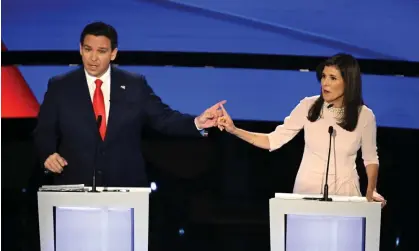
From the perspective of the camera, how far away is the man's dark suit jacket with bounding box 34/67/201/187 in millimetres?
4781

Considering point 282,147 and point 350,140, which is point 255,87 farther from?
point 350,140

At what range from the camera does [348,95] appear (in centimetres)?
443

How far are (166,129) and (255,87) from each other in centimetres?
73

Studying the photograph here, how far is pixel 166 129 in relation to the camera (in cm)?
490

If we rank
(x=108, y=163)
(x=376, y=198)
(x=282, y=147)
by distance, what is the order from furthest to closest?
(x=282, y=147) → (x=108, y=163) → (x=376, y=198)

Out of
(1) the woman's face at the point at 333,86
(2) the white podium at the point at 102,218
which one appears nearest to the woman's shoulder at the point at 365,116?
(1) the woman's face at the point at 333,86

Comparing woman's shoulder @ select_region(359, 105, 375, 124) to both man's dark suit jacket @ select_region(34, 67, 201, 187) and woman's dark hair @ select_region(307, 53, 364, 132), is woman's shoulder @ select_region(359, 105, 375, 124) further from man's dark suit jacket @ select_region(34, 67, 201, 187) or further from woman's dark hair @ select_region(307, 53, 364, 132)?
man's dark suit jacket @ select_region(34, 67, 201, 187)

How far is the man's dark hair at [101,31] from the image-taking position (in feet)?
15.9

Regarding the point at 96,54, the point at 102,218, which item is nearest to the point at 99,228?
the point at 102,218

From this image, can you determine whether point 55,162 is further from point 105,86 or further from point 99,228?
point 99,228

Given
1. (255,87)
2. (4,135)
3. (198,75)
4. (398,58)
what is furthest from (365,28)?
(4,135)

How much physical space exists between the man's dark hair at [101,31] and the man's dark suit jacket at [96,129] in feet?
0.63

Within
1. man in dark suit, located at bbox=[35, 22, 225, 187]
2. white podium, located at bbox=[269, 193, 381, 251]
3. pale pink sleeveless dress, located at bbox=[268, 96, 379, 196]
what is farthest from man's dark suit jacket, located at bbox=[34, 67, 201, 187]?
white podium, located at bbox=[269, 193, 381, 251]

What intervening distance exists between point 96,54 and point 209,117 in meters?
0.85
